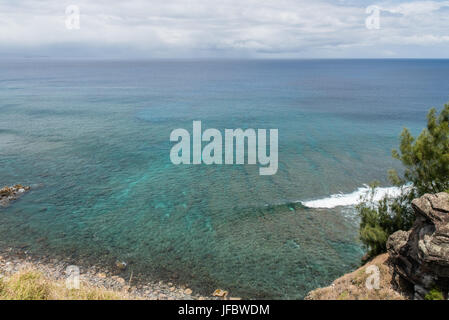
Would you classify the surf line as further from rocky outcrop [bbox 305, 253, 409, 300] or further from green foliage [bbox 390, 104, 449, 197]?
rocky outcrop [bbox 305, 253, 409, 300]

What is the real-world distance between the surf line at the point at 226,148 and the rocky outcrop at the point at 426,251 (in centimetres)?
3024

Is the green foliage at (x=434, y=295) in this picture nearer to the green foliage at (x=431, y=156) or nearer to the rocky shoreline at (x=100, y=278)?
the green foliage at (x=431, y=156)

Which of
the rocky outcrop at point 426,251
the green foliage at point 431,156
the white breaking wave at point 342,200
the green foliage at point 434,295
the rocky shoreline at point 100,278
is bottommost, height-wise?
the rocky shoreline at point 100,278

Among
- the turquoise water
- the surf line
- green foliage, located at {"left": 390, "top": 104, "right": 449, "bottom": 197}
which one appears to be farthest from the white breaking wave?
green foliage, located at {"left": 390, "top": 104, "right": 449, "bottom": 197}

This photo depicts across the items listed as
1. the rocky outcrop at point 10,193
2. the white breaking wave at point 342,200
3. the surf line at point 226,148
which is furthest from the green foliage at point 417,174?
the rocky outcrop at point 10,193

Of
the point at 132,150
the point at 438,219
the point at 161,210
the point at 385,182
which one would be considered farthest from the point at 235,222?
the point at 132,150

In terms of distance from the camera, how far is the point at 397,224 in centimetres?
2758

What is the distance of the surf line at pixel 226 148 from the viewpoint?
5675cm

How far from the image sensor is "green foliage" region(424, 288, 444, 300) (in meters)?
18.8

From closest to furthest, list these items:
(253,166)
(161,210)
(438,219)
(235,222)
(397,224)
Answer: (438,219) → (397,224) → (235,222) → (161,210) → (253,166)
